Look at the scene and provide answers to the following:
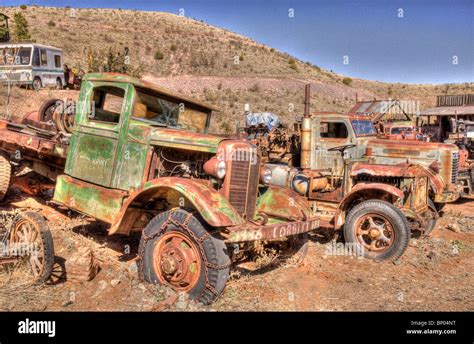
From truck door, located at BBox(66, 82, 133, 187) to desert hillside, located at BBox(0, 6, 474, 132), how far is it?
12.8 m

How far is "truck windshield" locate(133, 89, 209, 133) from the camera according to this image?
536cm

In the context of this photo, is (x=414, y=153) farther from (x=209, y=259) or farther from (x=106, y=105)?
(x=106, y=105)

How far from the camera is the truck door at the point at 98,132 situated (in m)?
5.32

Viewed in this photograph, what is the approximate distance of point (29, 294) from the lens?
440cm

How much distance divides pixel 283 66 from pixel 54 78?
24.0m

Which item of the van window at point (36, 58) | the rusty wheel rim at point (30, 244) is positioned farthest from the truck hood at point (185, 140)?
the van window at point (36, 58)

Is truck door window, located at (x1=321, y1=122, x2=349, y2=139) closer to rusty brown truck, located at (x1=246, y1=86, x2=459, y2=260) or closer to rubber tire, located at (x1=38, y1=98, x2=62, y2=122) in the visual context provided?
rusty brown truck, located at (x1=246, y1=86, x2=459, y2=260)

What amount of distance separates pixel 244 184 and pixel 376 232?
114 inches

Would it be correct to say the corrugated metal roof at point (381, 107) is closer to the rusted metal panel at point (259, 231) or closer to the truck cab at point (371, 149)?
the truck cab at point (371, 149)

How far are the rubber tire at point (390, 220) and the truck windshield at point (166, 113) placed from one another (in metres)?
2.80

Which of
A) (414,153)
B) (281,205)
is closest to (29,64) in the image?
(414,153)

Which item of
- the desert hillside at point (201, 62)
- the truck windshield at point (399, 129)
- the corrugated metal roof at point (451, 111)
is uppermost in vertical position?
the desert hillside at point (201, 62)

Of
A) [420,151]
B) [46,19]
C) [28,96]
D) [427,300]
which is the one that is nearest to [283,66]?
[46,19]

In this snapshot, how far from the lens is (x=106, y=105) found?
19.5ft
